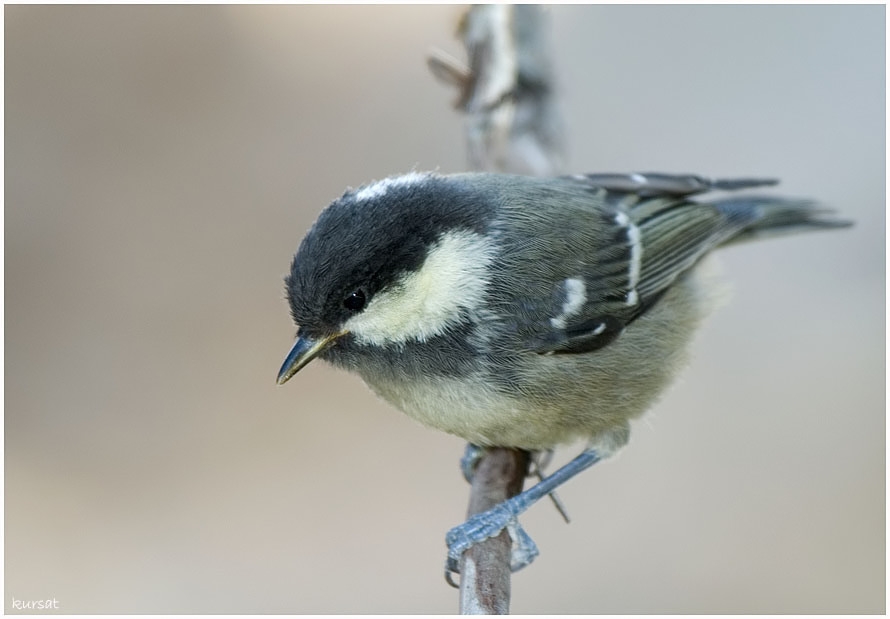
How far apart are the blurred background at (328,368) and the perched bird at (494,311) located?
77 centimetres

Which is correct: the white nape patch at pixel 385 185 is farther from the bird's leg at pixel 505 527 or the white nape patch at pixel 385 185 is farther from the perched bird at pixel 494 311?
the bird's leg at pixel 505 527

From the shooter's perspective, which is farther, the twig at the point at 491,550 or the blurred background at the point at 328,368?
the blurred background at the point at 328,368

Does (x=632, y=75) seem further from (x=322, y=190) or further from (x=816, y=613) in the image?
(x=816, y=613)

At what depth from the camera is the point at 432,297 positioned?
7.35ft

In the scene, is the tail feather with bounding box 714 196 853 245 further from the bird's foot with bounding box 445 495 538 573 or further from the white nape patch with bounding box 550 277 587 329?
the bird's foot with bounding box 445 495 538 573

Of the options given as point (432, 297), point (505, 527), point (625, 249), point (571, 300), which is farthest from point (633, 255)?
point (505, 527)

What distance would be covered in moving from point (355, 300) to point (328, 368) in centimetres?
115

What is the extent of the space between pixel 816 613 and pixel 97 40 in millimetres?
4474

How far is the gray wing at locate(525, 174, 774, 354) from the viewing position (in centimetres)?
242

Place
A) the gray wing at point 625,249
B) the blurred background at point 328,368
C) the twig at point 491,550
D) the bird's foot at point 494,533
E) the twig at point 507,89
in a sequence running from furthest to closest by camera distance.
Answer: the blurred background at point 328,368 < the twig at point 507,89 < the gray wing at point 625,249 < the bird's foot at point 494,533 < the twig at point 491,550

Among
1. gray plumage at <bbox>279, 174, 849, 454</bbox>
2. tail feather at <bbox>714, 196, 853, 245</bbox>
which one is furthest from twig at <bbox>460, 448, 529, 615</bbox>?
tail feather at <bbox>714, 196, 853, 245</bbox>

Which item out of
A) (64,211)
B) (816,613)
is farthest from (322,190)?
(816,613)

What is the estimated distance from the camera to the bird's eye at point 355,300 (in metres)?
2.13

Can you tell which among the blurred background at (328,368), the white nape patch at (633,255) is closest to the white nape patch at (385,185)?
the white nape patch at (633,255)
